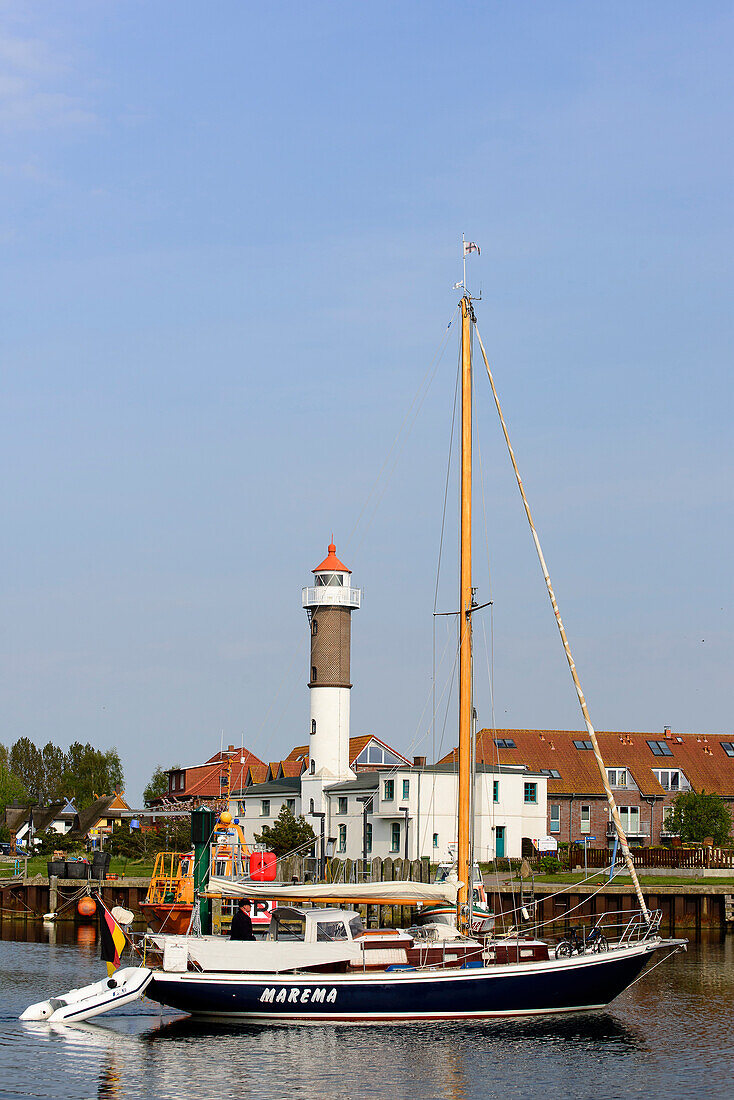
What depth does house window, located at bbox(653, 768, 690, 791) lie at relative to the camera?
299ft

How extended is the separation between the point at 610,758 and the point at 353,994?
62946mm

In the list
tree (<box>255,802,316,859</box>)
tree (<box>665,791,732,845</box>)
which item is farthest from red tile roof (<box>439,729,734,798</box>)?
tree (<box>255,802,316,859</box>)

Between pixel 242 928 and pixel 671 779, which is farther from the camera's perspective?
pixel 671 779

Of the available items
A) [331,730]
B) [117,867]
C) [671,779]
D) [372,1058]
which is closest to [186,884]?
[372,1058]

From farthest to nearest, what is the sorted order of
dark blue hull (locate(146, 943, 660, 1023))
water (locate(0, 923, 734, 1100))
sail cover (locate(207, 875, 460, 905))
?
sail cover (locate(207, 875, 460, 905))
dark blue hull (locate(146, 943, 660, 1023))
water (locate(0, 923, 734, 1100))

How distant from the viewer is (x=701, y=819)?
84375mm

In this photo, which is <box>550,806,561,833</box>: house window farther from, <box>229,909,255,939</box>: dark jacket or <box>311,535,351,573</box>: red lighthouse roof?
<box>229,909,255,939</box>: dark jacket

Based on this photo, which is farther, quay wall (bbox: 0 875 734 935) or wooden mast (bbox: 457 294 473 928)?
quay wall (bbox: 0 875 734 935)

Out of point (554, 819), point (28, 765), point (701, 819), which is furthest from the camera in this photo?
point (28, 765)

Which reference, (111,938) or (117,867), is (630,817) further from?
(111,938)

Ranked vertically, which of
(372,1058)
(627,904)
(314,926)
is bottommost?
(627,904)

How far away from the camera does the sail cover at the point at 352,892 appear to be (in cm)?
3503

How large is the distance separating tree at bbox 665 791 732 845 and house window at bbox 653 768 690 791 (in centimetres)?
508

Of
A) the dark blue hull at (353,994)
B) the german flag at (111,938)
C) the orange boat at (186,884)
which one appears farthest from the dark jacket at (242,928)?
the orange boat at (186,884)
